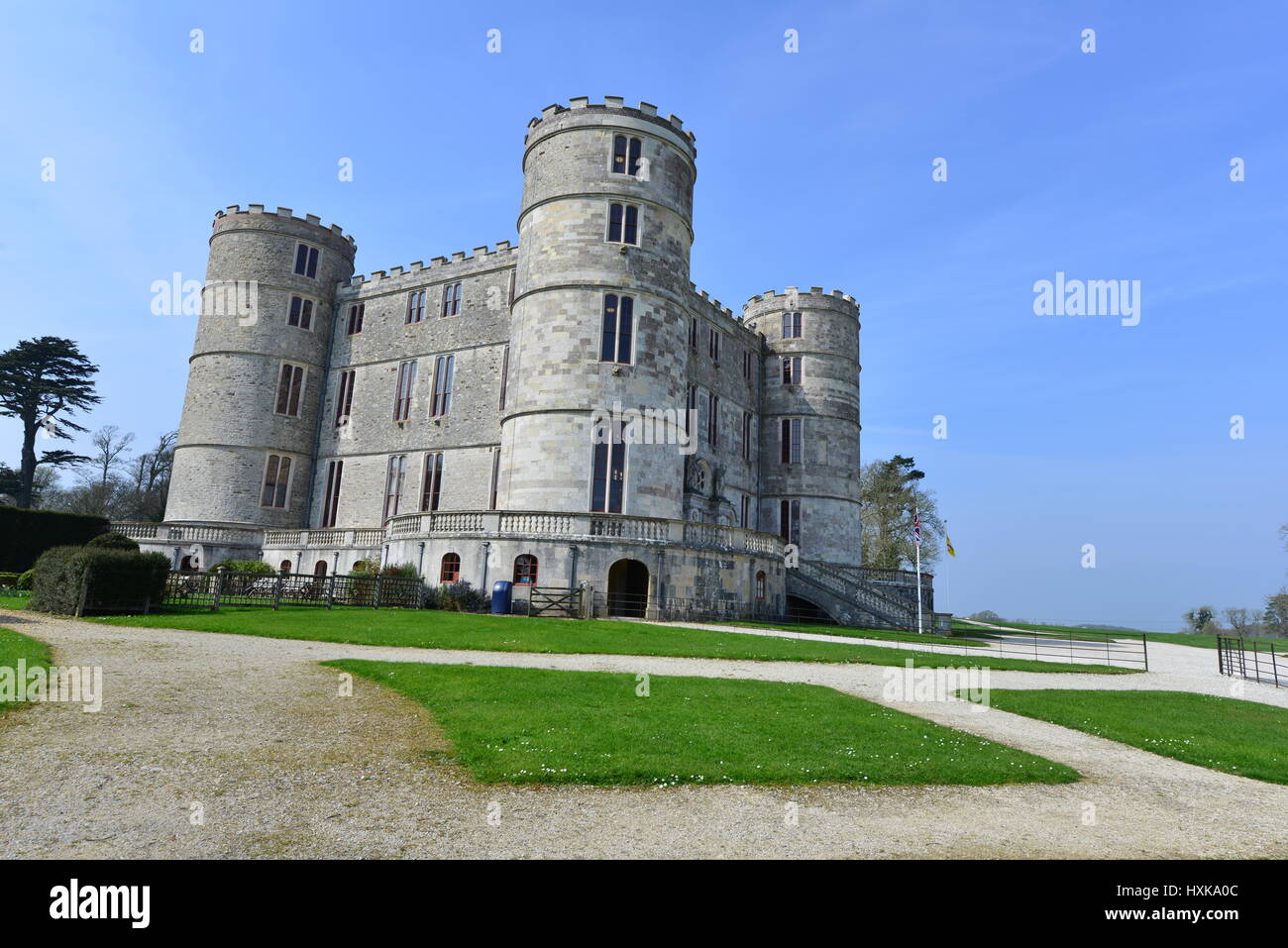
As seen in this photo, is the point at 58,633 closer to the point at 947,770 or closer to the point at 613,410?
the point at 947,770

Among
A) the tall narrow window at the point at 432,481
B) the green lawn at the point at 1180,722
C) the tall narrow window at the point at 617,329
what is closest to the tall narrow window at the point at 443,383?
the tall narrow window at the point at 432,481

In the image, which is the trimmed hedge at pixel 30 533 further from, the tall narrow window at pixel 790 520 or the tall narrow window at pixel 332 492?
the tall narrow window at pixel 790 520

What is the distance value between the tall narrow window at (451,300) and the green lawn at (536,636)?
65.3 ft

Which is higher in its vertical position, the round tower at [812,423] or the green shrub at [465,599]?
the round tower at [812,423]

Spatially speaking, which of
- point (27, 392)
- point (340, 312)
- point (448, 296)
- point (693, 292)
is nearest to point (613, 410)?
point (693, 292)

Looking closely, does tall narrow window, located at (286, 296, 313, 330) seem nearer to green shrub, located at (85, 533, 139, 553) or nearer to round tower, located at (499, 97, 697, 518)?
round tower, located at (499, 97, 697, 518)

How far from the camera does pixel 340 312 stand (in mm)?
40406

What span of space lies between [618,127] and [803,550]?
22.7 metres

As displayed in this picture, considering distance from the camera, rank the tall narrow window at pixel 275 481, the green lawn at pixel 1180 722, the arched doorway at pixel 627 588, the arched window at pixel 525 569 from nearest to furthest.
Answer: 1. the green lawn at pixel 1180 722
2. the arched window at pixel 525 569
3. the arched doorway at pixel 627 588
4. the tall narrow window at pixel 275 481

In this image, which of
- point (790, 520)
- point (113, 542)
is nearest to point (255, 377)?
point (113, 542)

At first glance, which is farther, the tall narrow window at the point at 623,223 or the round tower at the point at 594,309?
the tall narrow window at the point at 623,223

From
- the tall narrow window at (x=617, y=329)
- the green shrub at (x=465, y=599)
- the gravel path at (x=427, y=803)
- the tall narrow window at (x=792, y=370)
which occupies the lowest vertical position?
the gravel path at (x=427, y=803)

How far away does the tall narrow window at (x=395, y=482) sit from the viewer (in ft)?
119

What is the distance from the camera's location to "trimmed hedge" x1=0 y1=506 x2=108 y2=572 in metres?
31.9
